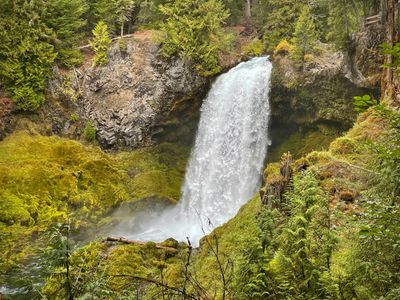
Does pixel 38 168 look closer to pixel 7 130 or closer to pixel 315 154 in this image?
pixel 7 130

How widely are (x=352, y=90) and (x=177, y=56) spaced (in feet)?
31.3

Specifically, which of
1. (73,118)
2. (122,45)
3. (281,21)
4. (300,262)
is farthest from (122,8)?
(300,262)

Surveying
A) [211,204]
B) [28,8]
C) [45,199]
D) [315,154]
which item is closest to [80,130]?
[45,199]

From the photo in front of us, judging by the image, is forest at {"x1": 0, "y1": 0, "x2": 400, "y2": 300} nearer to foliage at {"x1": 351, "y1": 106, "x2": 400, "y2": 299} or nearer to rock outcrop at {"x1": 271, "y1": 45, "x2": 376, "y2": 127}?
rock outcrop at {"x1": 271, "y1": 45, "x2": 376, "y2": 127}

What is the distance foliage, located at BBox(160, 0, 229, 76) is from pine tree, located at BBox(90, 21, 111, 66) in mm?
3235

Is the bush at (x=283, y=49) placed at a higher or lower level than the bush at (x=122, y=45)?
lower

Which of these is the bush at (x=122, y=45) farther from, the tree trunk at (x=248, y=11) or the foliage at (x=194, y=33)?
the tree trunk at (x=248, y=11)

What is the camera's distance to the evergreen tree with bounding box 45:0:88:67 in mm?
21125

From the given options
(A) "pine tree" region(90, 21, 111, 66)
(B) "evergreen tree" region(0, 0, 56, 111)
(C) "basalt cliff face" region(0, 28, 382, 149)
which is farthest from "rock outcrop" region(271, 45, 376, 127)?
(B) "evergreen tree" region(0, 0, 56, 111)

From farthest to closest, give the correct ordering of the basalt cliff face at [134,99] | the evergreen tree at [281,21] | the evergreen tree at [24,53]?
the evergreen tree at [281,21] → the basalt cliff face at [134,99] → the evergreen tree at [24,53]

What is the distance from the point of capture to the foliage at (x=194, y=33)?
21531mm

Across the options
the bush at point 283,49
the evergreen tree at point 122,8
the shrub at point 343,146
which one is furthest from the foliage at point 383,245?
the evergreen tree at point 122,8

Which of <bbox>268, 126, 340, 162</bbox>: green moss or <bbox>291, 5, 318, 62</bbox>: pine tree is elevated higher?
<bbox>291, 5, 318, 62</bbox>: pine tree

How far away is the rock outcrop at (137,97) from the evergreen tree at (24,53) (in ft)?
7.88
